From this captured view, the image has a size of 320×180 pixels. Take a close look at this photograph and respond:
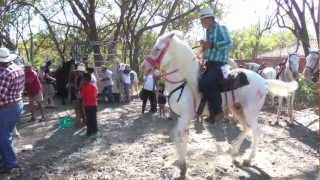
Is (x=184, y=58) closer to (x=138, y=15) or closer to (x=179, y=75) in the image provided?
(x=179, y=75)

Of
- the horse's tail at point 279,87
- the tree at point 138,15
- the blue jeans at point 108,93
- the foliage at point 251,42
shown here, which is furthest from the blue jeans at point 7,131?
the foliage at point 251,42

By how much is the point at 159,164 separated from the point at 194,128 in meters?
5.22

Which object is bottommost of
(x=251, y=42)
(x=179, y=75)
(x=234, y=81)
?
(x=234, y=81)

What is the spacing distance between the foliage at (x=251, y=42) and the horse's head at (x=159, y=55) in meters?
66.5

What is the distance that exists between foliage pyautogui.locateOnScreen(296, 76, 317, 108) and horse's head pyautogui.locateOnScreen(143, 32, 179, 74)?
470 inches

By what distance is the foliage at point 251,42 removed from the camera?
78.8 m

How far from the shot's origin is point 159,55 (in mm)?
9289

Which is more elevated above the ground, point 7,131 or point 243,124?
point 7,131

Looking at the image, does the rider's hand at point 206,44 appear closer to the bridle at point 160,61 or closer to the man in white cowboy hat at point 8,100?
the bridle at point 160,61

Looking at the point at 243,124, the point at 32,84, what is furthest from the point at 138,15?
the point at 243,124

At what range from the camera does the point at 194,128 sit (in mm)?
15602

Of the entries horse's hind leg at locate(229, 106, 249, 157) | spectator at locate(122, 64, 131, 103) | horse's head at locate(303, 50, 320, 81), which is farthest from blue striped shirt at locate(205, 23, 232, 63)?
spectator at locate(122, 64, 131, 103)

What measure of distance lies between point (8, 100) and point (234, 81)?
13.1ft

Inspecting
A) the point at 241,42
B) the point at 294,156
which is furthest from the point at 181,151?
the point at 241,42
